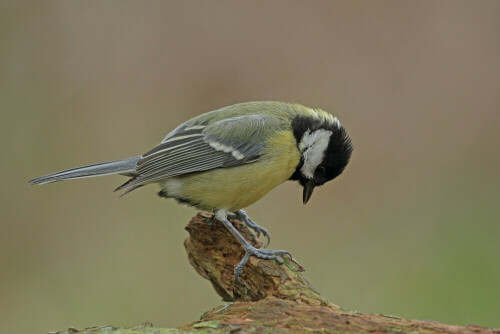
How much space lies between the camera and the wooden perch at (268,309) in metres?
2.32

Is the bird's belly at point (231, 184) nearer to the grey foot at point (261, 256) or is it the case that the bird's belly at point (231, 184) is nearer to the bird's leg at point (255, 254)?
the bird's leg at point (255, 254)

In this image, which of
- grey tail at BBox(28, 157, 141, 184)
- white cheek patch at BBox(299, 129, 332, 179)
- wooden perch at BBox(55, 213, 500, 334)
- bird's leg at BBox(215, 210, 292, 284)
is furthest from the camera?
white cheek patch at BBox(299, 129, 332, 179)

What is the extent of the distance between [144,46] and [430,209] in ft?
10.8

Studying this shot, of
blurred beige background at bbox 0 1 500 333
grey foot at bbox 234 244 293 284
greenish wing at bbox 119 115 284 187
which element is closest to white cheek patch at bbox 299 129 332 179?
greenish wing at bbox 119 115 284 187

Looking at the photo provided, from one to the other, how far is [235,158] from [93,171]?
735 millimetres

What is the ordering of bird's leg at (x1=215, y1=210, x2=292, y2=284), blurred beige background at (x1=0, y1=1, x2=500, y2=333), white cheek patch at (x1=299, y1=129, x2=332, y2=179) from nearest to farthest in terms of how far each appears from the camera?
bird's leg at (x1=215, y1=210, x2=292, y2=284) → white cheek patch at (x1=299, y1=129, x2=332, y2=179) → blurred beige background at (x1=0, y1=1, x2=500, y2=333)

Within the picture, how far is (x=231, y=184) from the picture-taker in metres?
3.50

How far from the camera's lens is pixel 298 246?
18.7 feet

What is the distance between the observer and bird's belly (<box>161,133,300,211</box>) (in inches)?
138

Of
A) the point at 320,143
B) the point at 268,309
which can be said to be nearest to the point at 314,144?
the point at 320,143

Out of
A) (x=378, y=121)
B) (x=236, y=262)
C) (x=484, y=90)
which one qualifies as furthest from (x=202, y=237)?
(x=484, y=90)

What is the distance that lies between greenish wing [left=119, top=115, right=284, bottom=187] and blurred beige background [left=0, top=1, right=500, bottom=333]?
172 centimetres

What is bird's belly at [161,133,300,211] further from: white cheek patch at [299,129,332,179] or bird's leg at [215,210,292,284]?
bird's leg at [215,210,292,284]

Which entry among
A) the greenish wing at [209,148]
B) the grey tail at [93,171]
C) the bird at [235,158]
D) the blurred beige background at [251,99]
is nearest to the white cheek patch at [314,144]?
the bird at [235,158]
